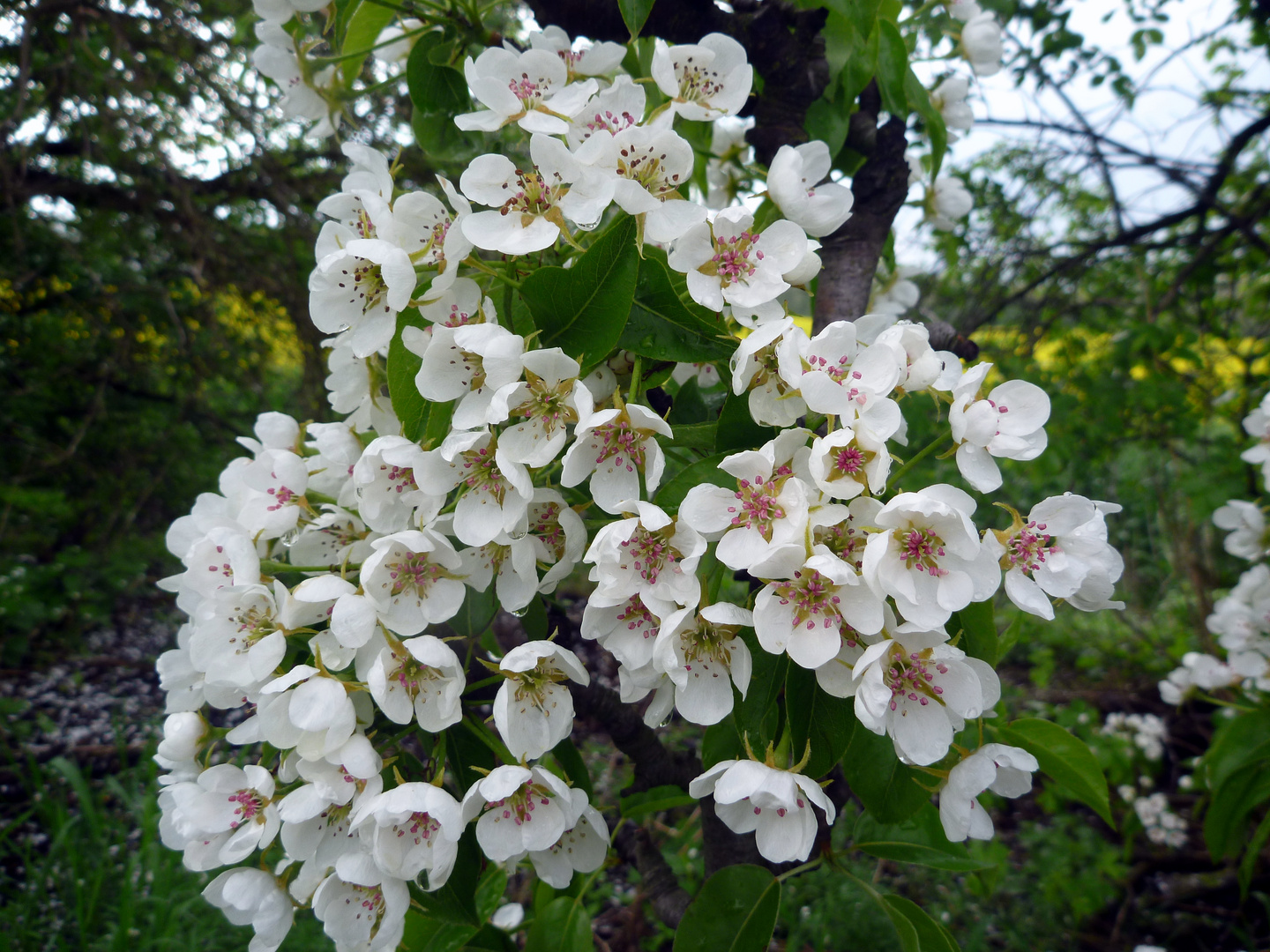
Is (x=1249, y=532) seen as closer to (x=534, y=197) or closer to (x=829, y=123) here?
(x=829, y=123)

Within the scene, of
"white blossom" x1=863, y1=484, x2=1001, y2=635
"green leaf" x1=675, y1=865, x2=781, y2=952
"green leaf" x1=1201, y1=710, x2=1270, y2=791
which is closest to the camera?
"white blossom" x1=863, y1=484, x2=1001, y2=635

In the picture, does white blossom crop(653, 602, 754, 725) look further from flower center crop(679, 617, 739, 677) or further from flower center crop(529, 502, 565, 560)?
flower center crop(529, 502, 565, 560)

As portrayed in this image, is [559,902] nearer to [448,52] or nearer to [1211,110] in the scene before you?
[448,52]

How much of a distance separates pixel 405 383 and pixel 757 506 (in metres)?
0.42

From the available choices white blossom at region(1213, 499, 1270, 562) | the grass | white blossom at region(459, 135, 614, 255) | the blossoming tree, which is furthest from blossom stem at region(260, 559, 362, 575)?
white blossom at region(1213, 499, 1270, 562)

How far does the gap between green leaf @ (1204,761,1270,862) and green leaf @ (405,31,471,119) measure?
2.09m

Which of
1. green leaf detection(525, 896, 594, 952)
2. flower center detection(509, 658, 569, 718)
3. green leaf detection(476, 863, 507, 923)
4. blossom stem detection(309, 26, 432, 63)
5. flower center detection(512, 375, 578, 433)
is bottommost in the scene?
green leaf detection(525, 896, 594, 952)

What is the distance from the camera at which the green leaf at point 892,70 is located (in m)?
1.14

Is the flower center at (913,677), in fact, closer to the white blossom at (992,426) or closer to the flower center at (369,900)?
the white blossom at (992,426)

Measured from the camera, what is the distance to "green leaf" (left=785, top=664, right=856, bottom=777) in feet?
2.80

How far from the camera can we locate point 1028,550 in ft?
2.83

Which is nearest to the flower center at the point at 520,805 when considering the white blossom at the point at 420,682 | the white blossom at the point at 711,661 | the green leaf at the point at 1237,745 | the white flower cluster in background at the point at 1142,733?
the white blossom at the point at 420,682

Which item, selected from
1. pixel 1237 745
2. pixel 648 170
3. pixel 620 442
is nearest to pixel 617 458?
pixel 620 442

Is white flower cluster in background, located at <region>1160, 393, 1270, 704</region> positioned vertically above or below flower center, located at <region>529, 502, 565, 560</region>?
above
